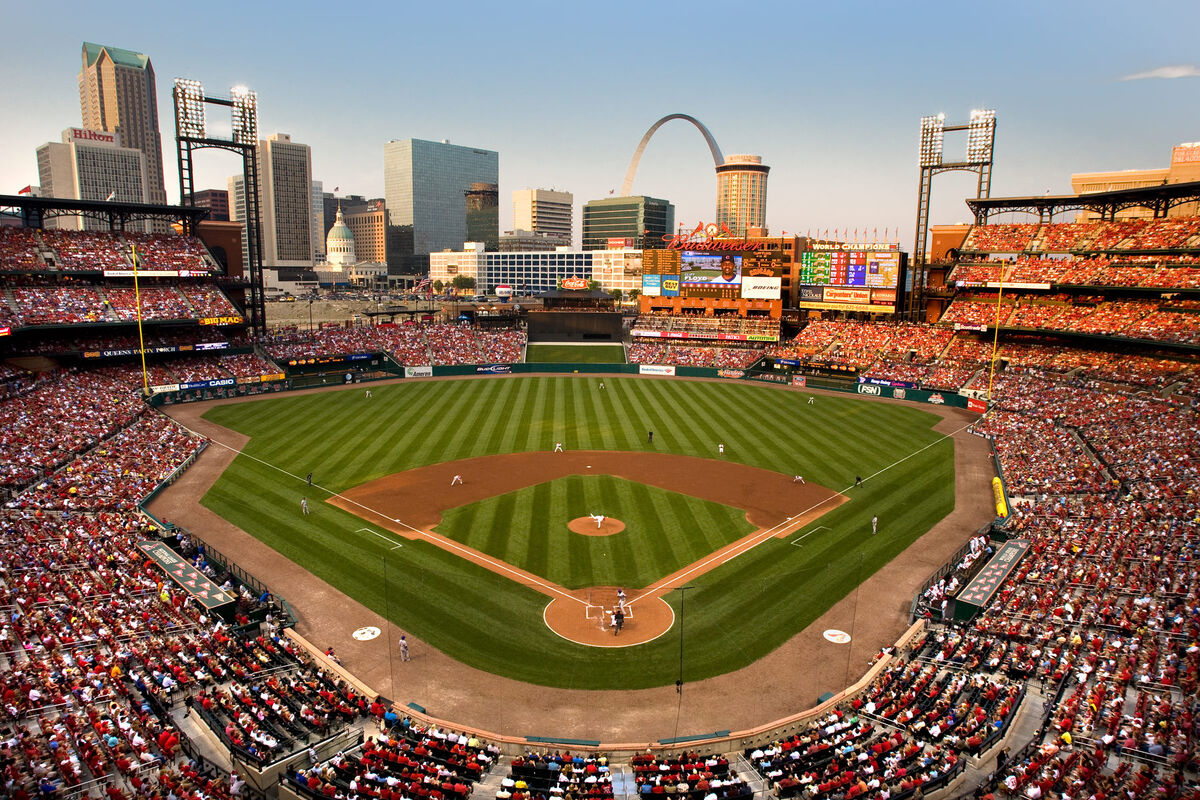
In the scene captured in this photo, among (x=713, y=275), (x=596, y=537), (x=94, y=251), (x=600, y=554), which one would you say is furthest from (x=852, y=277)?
(x=94, y=251)

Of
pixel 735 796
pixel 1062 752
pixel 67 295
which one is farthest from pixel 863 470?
pixel 67 295

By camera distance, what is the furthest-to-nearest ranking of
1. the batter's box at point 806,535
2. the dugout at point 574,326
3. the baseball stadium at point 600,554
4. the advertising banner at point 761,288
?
1. the dugout at point 574,326
2. the advertising banner at point 761,288
3. the batter's box at point 806,535
4. the baseball stadium at point 600,554

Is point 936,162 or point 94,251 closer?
point 94,251

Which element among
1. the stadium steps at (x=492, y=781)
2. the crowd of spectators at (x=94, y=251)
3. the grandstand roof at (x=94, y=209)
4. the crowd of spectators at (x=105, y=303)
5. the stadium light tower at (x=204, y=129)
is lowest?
the stadium steps at (x=492, y=781)

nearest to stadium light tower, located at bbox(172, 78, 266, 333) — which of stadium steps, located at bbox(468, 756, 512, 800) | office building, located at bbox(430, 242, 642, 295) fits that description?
stadium steps, located at bbox(468, 756, 512, 800)

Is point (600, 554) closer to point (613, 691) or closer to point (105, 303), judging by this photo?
point (613, 691)

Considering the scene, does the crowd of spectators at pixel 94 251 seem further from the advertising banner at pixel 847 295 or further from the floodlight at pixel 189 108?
the advertising banner at pixel 847 295

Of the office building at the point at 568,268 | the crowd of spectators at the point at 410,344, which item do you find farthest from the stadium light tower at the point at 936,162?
the office building at the point at 568,268
